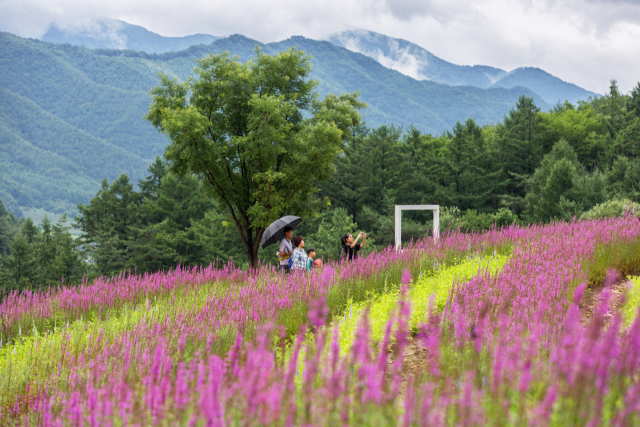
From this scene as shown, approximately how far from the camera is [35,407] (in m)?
3.24

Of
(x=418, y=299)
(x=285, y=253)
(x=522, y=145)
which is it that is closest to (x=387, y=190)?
(x=522, y=145)

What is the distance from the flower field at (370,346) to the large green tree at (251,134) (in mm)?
11705

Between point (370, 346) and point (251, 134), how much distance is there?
17.3m

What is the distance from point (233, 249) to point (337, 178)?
38.6ft

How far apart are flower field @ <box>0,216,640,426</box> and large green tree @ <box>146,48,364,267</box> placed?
1170 centimetres

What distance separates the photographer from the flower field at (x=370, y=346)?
186cm

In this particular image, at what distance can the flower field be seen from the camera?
6.09ft

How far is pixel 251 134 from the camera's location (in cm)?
1989

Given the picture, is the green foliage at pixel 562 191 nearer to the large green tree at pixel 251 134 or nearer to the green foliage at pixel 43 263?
the large green tree at pixel 251 134

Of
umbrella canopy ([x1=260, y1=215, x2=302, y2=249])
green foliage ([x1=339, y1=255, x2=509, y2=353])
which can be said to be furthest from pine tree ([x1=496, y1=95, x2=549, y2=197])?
green foliage ([x1=339, y1=255, x2=509, y2=353])

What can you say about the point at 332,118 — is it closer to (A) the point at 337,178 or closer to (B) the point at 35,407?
(A) the point at 337,178

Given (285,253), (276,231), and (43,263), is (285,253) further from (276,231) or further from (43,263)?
(43,263)

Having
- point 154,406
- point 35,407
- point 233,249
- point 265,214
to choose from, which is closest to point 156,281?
point 35,407

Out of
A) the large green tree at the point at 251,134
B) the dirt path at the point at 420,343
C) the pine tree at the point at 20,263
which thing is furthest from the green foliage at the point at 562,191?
the pine tree at the point at 20,263
